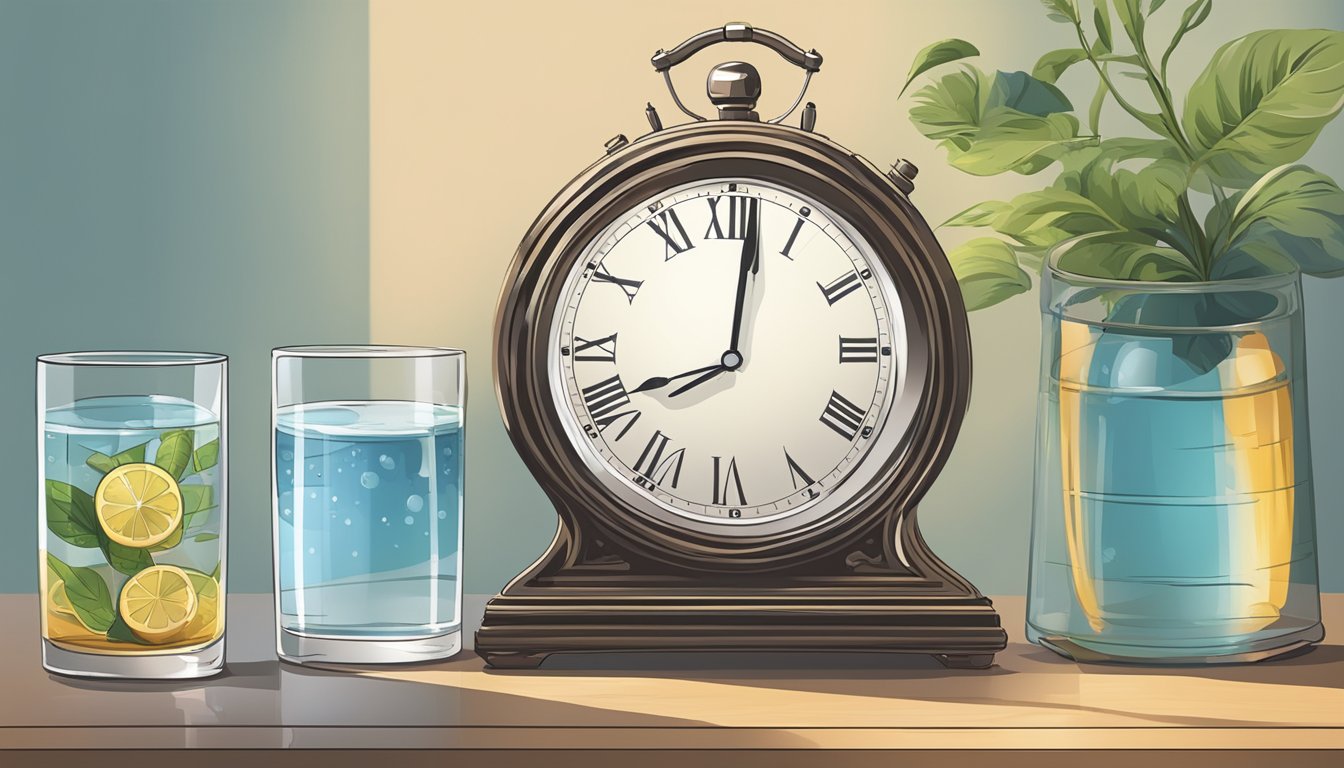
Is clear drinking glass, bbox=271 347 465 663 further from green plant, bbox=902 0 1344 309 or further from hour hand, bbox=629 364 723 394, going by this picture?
green plant, bbox=902 0 1344 309

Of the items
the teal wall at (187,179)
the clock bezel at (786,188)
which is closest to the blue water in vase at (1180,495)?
the clock bezel at (786,188)

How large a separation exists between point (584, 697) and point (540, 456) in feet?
0.59

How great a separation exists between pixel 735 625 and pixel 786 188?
30cm

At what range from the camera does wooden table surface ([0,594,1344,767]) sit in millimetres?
763

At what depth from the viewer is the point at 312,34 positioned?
51.5 inches

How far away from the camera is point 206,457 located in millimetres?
914

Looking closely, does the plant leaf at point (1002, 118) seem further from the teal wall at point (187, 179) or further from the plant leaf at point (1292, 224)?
the teal wall at point (187, 179)

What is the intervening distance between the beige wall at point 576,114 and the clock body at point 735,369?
1.22ft

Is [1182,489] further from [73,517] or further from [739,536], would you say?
[73,517]

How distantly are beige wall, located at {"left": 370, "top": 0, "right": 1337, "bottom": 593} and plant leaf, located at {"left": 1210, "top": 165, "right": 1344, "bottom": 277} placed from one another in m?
0.39

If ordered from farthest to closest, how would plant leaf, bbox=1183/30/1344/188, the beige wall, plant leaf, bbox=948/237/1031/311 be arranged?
the beige wall
plant leaf, bbox=948/237/1031/311
plant leaf, bbox=1183/30/1344/188

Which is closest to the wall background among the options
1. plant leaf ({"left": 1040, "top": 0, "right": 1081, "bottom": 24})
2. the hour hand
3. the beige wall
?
the beige wall

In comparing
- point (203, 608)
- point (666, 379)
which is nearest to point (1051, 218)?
point (666, 379)

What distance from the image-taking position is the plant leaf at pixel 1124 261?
95 centimetres
